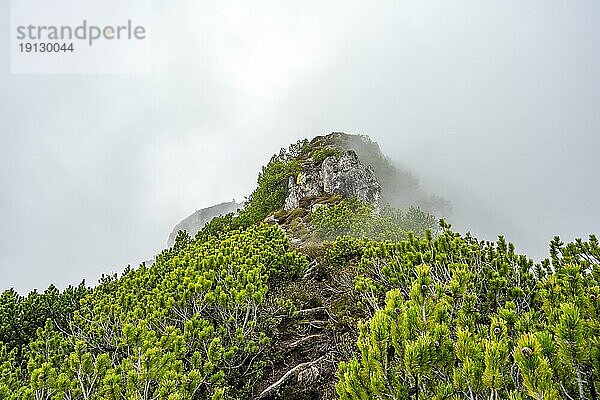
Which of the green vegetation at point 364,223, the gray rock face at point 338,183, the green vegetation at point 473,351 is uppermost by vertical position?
the gray rock face at point 338,183

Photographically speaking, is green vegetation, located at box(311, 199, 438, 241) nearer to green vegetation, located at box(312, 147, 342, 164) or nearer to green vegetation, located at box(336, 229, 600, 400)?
green vegetation, located at box(336, 229, 600, 400)

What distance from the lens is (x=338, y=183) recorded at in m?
34.8

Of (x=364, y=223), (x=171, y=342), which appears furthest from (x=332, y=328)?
(x=364, y=223)

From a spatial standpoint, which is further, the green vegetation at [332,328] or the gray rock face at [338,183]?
the gray rock face at [338,183]

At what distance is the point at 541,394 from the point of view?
7.43ft

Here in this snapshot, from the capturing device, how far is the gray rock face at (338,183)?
3453 centimetres

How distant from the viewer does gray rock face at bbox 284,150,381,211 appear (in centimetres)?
3453

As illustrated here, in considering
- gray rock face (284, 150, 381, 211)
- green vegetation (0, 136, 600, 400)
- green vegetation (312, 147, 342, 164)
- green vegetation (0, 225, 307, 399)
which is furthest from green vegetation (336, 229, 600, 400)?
green vegetation (312, 147, 342, 164)

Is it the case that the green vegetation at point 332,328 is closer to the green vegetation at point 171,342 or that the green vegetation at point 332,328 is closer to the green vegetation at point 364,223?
the green vegetation at point 171,342

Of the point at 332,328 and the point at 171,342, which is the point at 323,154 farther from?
the point at 171,342

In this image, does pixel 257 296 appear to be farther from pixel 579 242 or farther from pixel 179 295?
pixel 579 242

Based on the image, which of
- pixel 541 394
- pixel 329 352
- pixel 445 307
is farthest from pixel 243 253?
pixel 541 394

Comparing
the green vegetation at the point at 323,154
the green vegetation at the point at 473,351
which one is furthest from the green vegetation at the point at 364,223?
the green vegetation at the point at 323,154

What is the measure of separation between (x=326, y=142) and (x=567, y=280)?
48.4m
